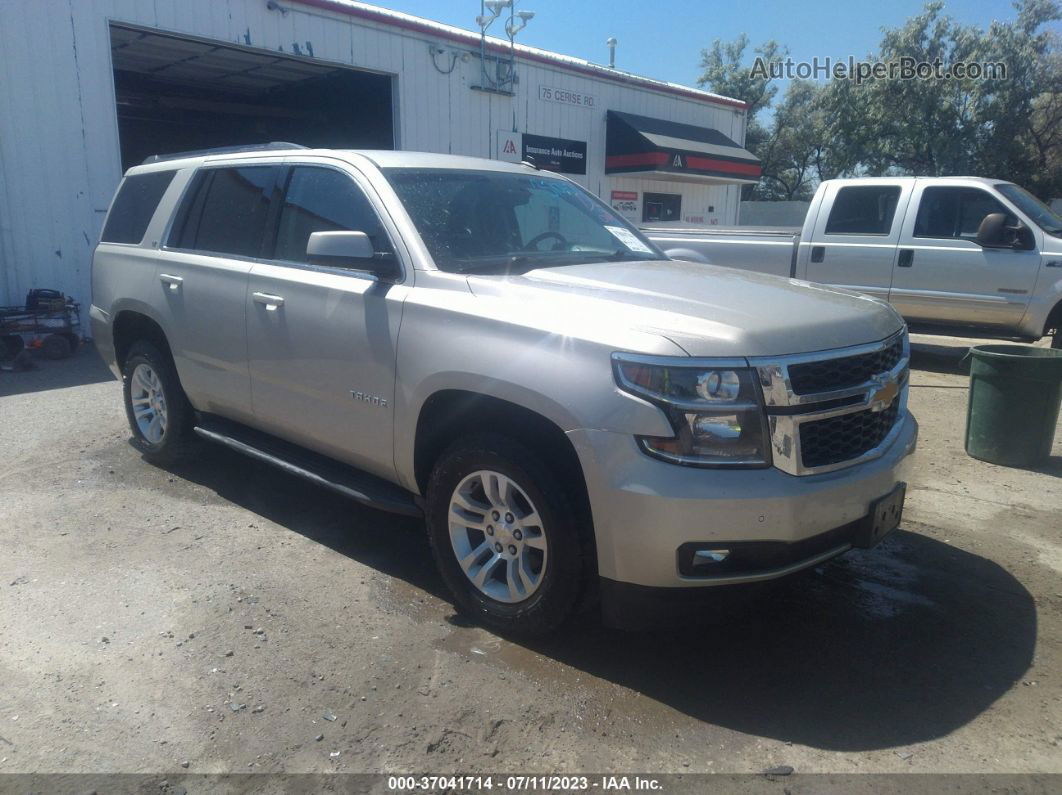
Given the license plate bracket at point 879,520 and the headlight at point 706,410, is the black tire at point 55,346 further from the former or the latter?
the license plate bracket at point 879,520

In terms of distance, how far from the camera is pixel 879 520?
124 inches

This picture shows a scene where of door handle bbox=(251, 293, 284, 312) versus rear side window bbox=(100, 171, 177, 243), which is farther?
rear side window bbox=(100, 171, 177, 243)

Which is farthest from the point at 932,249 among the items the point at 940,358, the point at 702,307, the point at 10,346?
the point at 10,346

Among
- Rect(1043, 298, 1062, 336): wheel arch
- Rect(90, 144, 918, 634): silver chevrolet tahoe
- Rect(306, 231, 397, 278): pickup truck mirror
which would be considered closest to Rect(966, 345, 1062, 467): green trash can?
Rect(90, 144, 918, 634): silver chevrolet tahoe

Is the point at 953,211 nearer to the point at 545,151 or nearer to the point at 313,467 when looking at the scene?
the point at 313,467

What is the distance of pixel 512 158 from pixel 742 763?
1514 cm

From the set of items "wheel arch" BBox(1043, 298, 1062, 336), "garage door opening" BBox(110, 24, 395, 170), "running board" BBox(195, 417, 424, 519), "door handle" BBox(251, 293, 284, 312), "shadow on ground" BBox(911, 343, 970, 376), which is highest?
"garage door opening" BBox(110, 24, 395, 170)

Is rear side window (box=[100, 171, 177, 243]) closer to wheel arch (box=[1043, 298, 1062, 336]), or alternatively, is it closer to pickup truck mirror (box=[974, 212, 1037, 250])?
pickup truck mirror (box=[974, 212, 1037, 250])

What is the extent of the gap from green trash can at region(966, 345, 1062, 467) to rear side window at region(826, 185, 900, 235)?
4167mm

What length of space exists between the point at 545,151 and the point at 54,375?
1121 cm

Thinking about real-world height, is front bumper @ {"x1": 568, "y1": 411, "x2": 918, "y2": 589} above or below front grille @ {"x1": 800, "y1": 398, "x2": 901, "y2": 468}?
below

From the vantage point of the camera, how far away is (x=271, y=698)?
303cm

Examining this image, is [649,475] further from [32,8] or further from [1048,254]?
[32,8]

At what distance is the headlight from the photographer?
279 cm
